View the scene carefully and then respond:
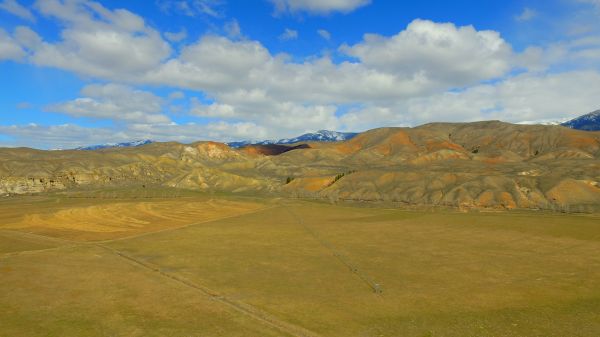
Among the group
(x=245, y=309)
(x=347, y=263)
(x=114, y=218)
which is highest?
(x=114, y=218)

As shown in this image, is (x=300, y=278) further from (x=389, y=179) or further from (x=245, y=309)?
(x=389, y=179)

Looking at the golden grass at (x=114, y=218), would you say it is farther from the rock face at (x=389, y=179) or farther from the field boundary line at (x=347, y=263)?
the rock face at (x=389, y=179)

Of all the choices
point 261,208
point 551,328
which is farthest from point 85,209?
point 551,328

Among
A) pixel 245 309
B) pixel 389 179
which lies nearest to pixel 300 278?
pixel 245 309

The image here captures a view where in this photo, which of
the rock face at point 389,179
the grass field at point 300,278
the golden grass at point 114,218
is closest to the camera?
the grass field at point 300,278

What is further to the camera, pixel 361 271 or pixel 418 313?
pixel 361 271

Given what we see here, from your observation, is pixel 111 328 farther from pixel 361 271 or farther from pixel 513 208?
pixel 513 208

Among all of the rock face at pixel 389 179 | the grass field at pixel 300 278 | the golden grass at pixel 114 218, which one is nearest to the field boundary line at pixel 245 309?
the grass field at pixel 300 278

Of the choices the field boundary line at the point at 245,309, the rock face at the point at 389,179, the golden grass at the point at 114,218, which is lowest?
the field boundary line at the point at 245,309
